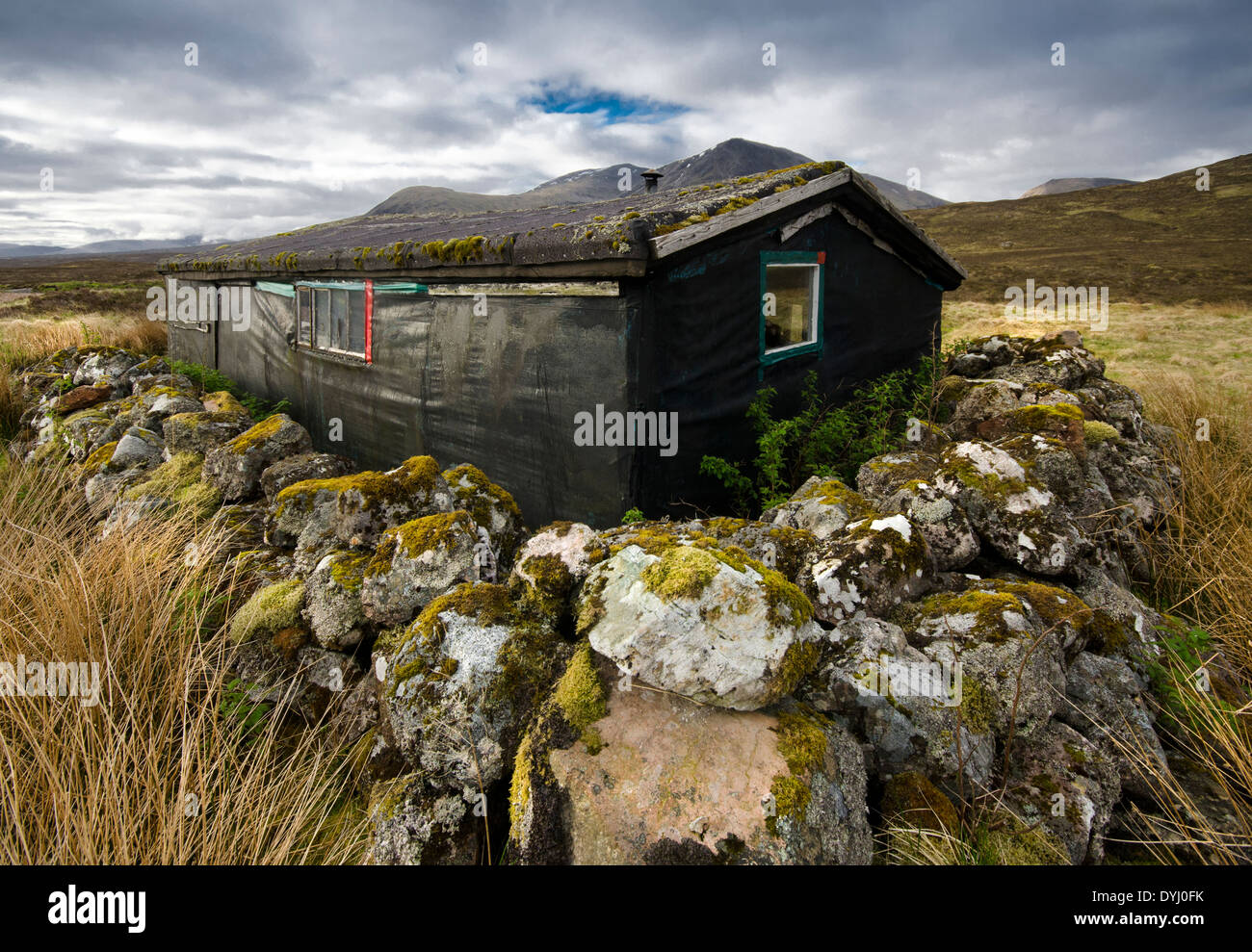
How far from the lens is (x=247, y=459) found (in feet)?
19.8

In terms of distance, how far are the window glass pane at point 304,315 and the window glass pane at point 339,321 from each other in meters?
0.70

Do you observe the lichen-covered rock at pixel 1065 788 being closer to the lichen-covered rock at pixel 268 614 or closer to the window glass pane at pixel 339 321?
the lichen-covered rock at pixel 268 614

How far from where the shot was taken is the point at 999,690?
304cm

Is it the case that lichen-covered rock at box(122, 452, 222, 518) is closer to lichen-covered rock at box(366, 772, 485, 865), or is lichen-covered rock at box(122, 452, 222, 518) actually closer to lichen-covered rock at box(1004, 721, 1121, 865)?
lichen-covered rock at box(366, 772, 485, 865)

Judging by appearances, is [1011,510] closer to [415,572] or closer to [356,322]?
[415,572]

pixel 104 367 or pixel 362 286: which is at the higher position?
pixel 362 286

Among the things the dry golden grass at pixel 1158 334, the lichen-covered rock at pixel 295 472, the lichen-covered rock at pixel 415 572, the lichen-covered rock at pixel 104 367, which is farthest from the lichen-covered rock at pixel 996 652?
the lichen-covered rock at pixel 104 367

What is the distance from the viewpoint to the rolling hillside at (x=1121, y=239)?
32.1 meters

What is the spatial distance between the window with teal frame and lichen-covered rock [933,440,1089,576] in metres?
2.80

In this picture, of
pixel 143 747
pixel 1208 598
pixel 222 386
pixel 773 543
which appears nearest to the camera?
pixel 143 747

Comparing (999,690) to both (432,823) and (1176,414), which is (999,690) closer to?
(432,823)

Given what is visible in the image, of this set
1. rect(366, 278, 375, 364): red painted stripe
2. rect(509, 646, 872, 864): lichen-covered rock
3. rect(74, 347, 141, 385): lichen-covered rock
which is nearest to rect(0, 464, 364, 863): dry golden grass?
rect(509, 646, 872, 864): lichen-covered rock

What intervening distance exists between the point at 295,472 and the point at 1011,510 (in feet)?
17.2

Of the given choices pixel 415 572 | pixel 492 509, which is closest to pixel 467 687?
pixel 415 572
